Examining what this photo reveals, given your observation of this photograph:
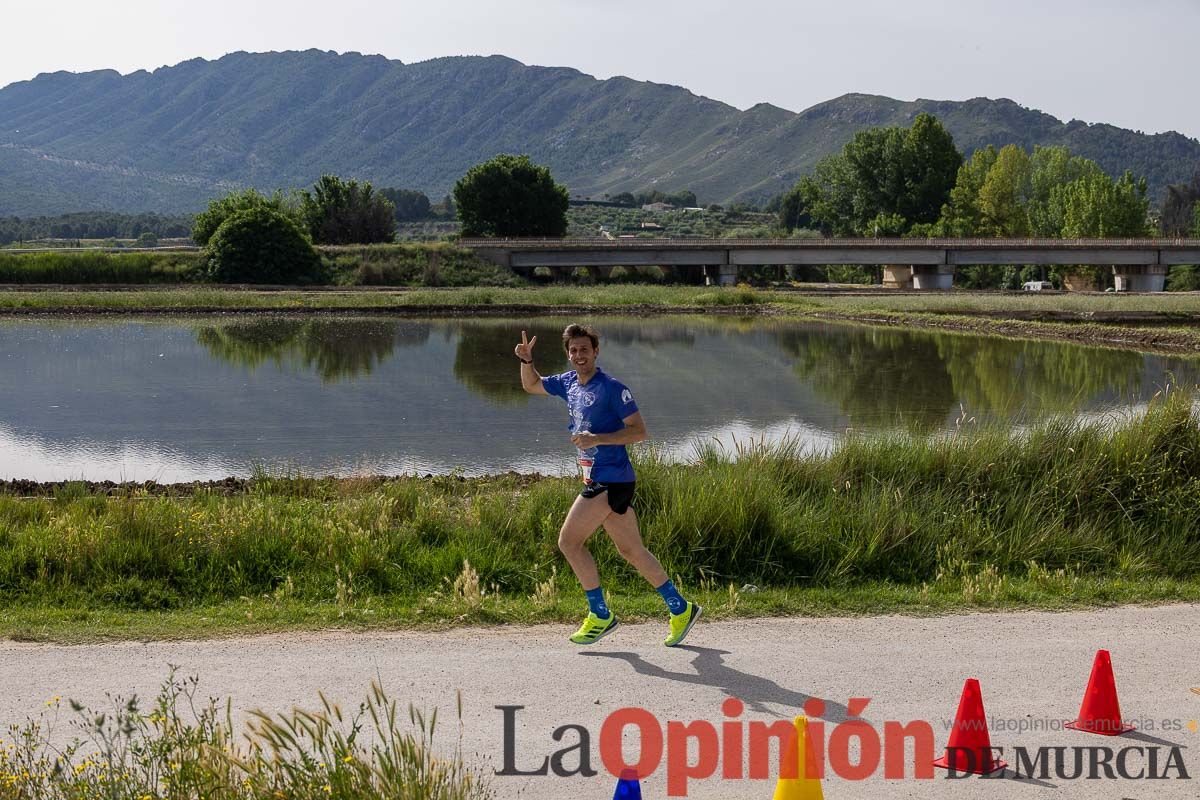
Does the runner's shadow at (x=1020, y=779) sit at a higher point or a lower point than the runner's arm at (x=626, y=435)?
lower

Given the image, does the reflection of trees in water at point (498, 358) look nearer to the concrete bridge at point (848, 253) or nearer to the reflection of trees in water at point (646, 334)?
the reflection of trees in water at point (646, 334)

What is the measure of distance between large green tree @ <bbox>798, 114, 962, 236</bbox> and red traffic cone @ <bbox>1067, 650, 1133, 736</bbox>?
361 feet

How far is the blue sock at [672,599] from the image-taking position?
8.10 m

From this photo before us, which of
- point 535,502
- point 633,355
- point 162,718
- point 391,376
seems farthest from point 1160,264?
point 162,718

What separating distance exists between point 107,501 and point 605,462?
6245mm

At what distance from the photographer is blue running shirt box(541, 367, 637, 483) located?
7.84 m

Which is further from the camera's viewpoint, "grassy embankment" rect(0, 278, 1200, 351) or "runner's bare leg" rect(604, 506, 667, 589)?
"grassy embankment" rect(0, 278, 1200, 351)

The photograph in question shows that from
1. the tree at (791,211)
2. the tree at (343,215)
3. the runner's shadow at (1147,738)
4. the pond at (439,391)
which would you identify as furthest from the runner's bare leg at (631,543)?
the tree at (791,211)

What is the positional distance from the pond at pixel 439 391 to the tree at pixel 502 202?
4893 centimetres

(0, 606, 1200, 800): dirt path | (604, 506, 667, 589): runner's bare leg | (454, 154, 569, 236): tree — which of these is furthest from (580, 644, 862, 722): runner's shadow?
(454, 154, 569, 236): tree

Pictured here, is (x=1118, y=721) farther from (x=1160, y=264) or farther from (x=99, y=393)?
(x=1160, y=264)

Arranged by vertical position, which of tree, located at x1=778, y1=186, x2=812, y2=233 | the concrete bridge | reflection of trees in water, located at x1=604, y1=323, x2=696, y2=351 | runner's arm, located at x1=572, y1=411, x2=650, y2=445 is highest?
tree, located at x1=778, y1=186, x2=812, y2=233

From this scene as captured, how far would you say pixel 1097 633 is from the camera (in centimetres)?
833

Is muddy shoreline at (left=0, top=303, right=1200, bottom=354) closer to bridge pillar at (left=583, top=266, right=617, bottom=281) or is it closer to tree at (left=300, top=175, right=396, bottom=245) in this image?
bridge pillar at (left=583, top=266, right=617, bottom=281)
